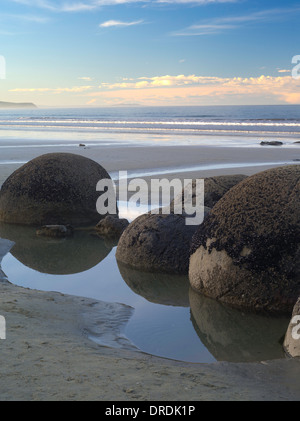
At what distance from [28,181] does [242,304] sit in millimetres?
5193

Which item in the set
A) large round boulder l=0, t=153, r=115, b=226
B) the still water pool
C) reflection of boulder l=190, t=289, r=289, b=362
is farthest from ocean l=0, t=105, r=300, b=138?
reflection of boulder l=190, t=289, r=289, b=362

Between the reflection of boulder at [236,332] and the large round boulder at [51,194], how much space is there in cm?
414

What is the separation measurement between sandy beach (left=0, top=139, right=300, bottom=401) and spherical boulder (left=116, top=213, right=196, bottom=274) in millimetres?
1258

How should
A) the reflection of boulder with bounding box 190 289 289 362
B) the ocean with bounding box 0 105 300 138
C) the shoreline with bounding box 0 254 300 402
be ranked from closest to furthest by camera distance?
the shoreline with bounding box 0 254 300 402
the reflection of boulder with bounding box 190 289 289 362
the ocean with bounding box 0 105 300 138

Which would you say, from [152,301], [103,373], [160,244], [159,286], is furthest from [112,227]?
[103,373]

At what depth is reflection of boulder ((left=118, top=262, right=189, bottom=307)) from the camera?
18.5ft

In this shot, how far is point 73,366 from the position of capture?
3.47 meters

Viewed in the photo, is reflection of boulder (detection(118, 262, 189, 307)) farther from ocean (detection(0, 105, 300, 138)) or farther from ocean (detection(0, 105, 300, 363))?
ocean (detection(0, 105, 300, 138))

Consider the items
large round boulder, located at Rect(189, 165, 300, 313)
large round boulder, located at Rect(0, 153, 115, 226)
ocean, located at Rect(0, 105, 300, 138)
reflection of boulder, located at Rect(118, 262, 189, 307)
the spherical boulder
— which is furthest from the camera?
ocean, located at Rect(0, 105, 300, 138)

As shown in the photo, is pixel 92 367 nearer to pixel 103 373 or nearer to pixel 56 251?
pixel 103 373

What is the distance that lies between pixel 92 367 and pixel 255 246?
2.23 metres

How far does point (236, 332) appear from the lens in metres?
4.80

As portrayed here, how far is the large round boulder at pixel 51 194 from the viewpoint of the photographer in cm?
904

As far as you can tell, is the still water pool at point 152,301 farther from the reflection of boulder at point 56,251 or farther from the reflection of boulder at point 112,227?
the reflection of boulder at point 112,227
